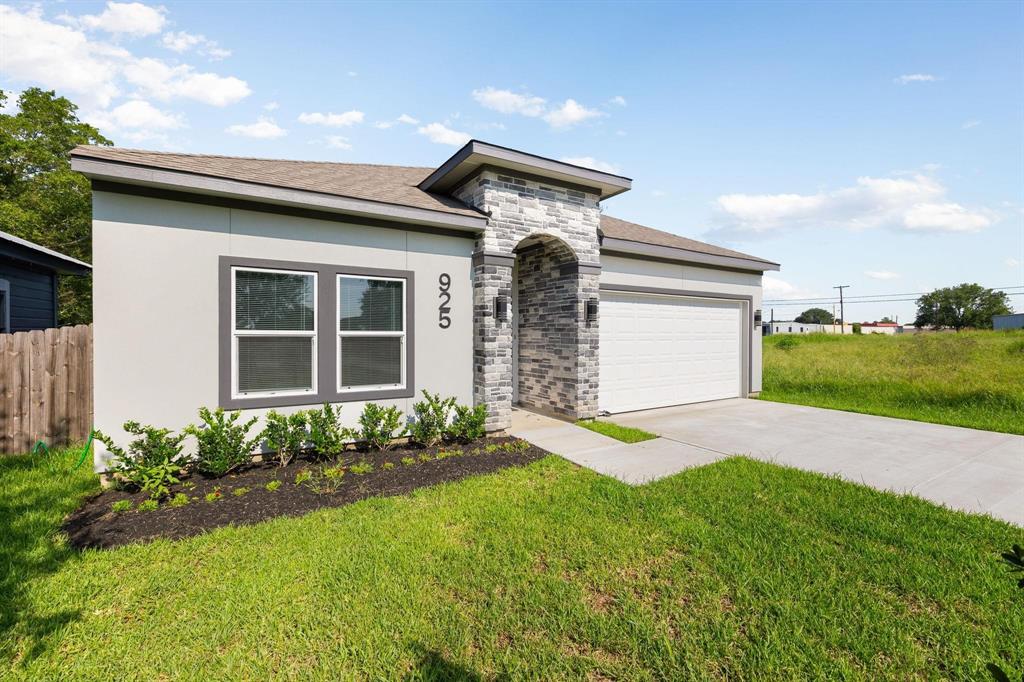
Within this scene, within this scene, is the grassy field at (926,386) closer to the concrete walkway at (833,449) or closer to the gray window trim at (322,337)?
the concrete walkway at (833,449)

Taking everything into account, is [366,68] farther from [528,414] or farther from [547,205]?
[528,414]

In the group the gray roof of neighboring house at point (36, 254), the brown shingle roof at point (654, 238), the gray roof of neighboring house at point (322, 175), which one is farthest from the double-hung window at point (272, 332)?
the gray roof of neighboring house at point (36, 254)

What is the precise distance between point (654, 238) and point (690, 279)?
1265 mm

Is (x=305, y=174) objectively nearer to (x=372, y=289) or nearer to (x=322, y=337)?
(x=372, y=289)

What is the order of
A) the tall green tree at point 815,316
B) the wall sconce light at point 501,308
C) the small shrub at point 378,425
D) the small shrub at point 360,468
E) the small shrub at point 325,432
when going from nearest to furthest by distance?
the small shrub at point 360,468
the small shrub at point 325,432
the small shrub at point 378,425
the wall sconce light at point 501,308
the tall green tree at point 815,316

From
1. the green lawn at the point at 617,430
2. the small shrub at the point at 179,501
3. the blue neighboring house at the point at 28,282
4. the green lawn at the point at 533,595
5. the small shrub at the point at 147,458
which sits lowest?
the green lawn at the point at 533,595

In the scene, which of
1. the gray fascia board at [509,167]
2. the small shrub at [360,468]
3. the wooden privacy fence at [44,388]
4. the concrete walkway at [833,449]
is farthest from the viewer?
the gray fascia board at [509,167]

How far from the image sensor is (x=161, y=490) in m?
4.35

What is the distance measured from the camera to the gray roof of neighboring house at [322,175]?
4922mm

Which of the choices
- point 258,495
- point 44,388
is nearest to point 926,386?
point 258,495

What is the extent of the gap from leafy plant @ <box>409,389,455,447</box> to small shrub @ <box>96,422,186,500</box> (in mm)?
2746

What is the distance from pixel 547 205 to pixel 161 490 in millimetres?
6417

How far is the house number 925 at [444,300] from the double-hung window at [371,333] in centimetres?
55

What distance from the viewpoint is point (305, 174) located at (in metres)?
6.54
